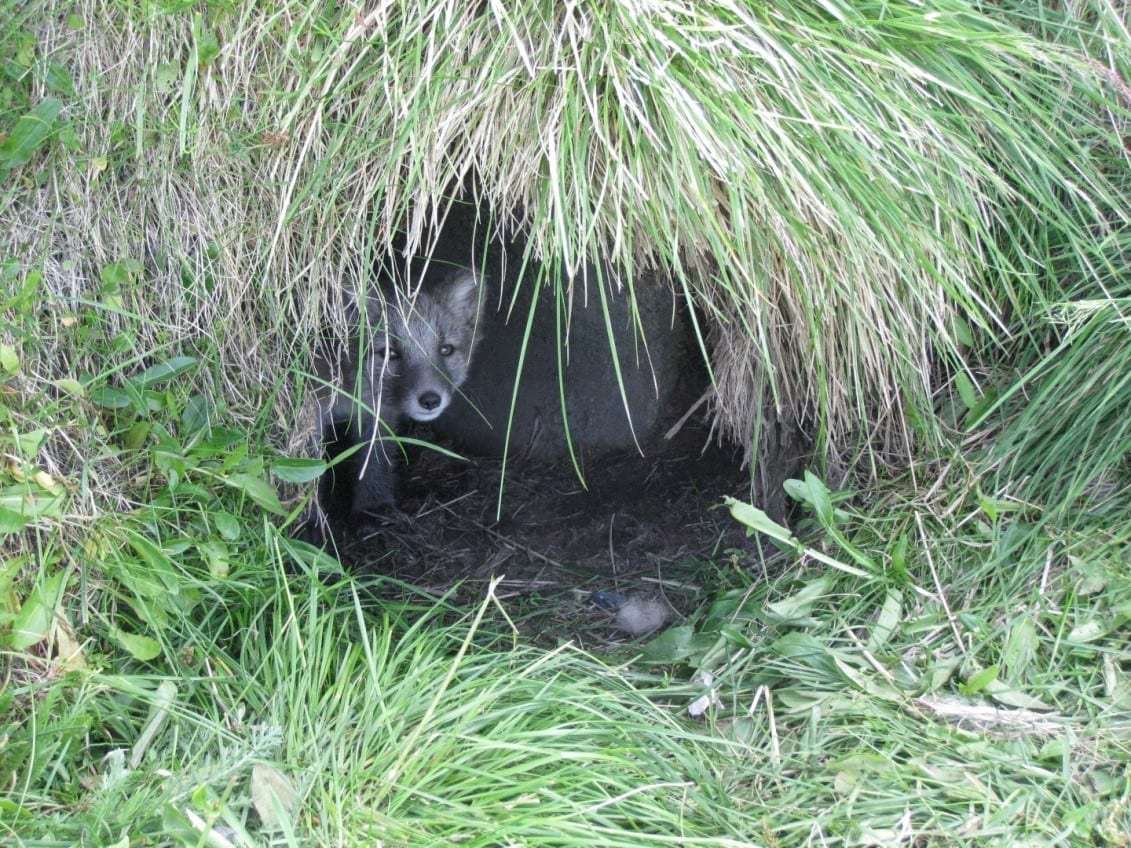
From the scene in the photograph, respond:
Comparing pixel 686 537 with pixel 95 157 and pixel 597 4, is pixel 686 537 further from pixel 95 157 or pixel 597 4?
pixel 95 157

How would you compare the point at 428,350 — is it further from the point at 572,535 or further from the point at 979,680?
the point at 979,680

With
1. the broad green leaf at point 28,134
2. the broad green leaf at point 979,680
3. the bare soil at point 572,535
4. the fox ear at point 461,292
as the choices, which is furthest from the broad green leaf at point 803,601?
the fox ear at point 461,292

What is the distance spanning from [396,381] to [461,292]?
539 mm

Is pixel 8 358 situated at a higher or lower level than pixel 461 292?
higher

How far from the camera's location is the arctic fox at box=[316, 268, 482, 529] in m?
3.69

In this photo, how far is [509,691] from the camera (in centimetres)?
201

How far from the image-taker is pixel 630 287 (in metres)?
1.97

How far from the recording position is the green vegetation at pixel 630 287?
5.94 feet

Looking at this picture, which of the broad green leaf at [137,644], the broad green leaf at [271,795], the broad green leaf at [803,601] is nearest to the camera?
the broad green leaf at [271,795]

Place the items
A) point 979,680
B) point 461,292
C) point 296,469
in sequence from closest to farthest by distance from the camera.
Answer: point 979,680 < point 296,469 < point 461,292

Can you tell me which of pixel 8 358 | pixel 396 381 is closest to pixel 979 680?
pixel 8 358

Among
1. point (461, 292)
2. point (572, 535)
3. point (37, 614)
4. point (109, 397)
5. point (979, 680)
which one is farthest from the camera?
point (461, 292)

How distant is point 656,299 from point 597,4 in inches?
77.4

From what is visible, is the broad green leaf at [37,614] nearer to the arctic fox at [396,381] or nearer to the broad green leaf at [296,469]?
the broad green leaf at [296,469]
